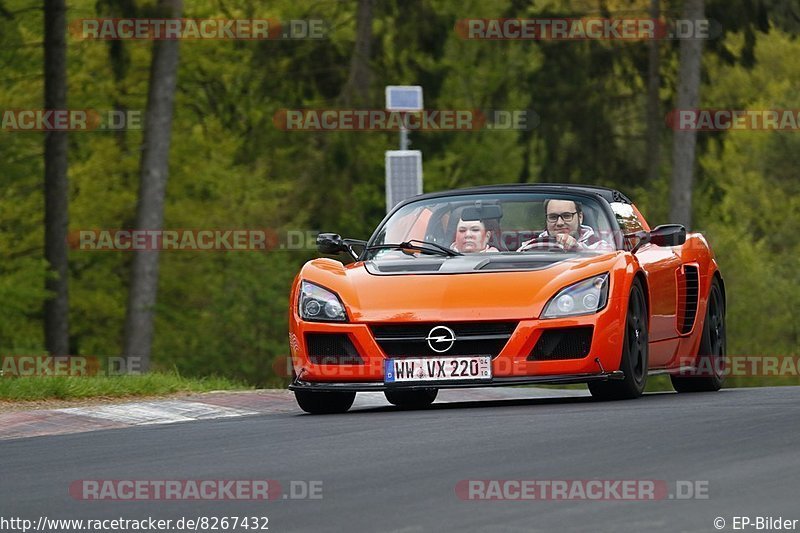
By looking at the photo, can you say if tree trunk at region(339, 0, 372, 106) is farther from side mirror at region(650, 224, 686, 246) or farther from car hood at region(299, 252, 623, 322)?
car hood at region(299, 252, 623, 322)

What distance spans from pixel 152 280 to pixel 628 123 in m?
16.6

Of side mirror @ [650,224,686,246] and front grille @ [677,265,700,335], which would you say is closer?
side mirror @ [650,224,686,246]

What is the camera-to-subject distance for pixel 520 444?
859 cm

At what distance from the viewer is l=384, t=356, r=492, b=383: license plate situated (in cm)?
1077

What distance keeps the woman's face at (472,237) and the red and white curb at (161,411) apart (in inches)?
58.7

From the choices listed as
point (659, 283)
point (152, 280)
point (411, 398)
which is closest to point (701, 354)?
point (659, 283)

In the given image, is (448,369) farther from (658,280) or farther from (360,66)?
(360,66)

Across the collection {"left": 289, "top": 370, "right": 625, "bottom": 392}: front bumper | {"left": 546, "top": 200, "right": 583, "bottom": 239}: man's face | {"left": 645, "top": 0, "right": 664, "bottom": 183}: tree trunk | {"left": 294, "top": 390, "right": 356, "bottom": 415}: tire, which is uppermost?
{"left": 645, "top": 0, "right": 664, "bottom": 183}: tree trunk

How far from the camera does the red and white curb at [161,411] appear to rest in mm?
11305

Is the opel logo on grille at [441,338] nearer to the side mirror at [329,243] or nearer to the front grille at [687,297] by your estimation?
the side mirror at [329,243]

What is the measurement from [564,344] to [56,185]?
72.6ft

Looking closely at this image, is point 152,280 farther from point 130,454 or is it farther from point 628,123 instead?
point 130,454

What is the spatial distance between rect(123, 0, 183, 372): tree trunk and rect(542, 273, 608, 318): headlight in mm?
17485

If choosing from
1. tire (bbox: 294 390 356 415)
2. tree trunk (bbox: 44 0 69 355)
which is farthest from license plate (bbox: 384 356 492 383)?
tree trunk (bbox: 44 0 69 355)
